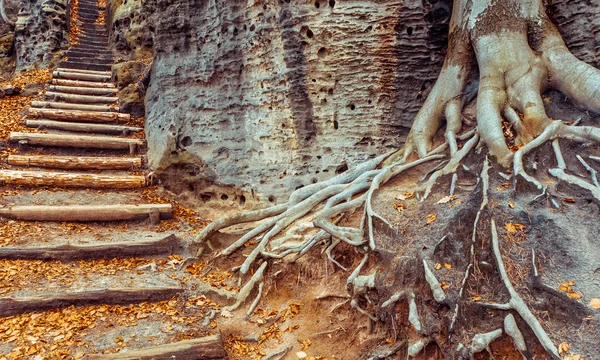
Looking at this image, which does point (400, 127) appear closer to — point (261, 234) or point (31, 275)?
point (261, 234)

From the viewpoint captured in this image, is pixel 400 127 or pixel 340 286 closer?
pixel 340 286

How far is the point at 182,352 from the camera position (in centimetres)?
321

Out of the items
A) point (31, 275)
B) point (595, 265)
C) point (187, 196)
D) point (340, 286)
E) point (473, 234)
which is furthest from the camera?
point (187, 196)

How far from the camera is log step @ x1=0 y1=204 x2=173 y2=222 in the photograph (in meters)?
5.28

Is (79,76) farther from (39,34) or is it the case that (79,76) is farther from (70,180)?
(70,180)

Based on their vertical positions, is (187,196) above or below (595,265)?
below

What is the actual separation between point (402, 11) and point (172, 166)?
14.8 feet

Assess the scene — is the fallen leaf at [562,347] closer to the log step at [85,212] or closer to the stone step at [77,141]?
the log step at [85,212]

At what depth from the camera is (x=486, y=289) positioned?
2.84 meters

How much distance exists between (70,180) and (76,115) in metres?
2.51

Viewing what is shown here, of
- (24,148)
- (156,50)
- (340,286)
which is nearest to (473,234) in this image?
(340,286)

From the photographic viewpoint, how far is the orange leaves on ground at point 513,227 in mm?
3078

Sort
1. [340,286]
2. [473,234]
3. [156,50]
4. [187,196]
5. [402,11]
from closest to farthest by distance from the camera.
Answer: [473,234] < [340,286] < [402,11] < [187,196] < [156,50]

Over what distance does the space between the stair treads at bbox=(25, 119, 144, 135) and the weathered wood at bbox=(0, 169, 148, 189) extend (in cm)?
177
